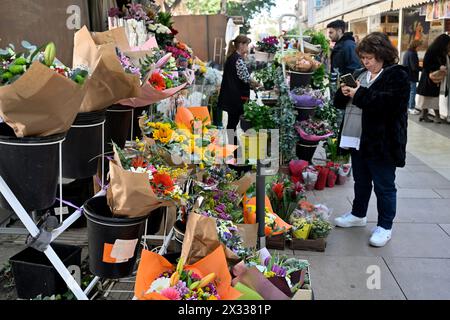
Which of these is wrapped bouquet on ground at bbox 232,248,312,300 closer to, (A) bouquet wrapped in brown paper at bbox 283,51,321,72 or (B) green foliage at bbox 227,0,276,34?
(A) bouquet wrapped in brown paper at bbox 283,51,321,72

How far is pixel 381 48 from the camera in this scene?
13.0 feet

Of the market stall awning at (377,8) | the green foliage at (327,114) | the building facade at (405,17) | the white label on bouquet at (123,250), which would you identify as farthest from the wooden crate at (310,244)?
the market stall awning at (377,8)

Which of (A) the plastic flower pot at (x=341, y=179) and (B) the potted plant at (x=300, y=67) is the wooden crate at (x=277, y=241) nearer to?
(A) the plastic flower pot at (x=341, y=179)

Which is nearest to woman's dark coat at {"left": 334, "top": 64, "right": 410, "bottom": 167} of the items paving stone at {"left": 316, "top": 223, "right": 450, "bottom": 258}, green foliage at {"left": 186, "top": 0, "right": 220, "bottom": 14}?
paving stone at {"left": 316, "top": 223, "right": 450, "bottom": 258}

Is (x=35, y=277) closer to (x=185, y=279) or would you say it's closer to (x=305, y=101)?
(x=185, y=279)

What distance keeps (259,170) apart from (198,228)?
1445 mm

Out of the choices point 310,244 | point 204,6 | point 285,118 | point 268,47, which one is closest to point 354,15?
point 268,47

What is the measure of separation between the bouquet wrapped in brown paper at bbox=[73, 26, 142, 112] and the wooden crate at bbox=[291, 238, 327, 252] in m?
2.21

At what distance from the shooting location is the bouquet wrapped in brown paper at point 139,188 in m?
2.25

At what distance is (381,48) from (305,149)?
7.45 feet

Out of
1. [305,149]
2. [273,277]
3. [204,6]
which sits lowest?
[305,149]

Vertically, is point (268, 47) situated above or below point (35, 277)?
above

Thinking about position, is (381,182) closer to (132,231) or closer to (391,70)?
(391,70)

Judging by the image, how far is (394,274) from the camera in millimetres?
3742
